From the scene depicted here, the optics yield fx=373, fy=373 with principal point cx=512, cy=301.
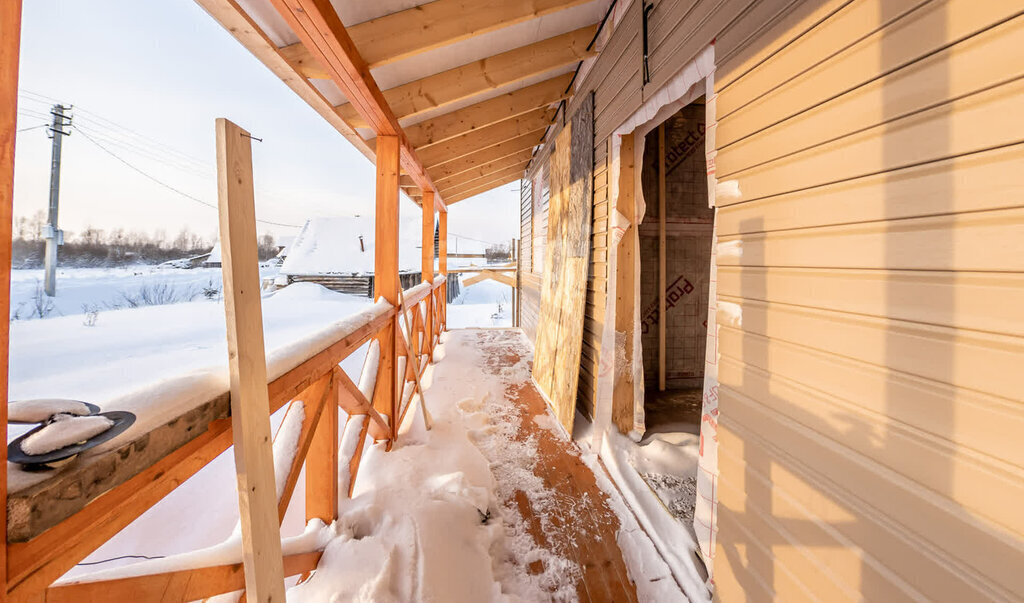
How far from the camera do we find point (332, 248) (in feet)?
29.0

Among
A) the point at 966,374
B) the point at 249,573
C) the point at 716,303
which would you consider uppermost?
the point at 716,303

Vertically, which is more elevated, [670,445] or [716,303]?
[716,303]

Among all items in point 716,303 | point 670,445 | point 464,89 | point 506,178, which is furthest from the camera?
point 506,178

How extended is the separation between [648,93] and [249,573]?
2562 millimetres

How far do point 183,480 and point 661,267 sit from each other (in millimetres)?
3823

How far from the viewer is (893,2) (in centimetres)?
88

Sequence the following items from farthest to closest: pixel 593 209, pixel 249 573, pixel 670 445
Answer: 1. pixel 593 209
2. pixel 670 445
3. pixel 249 573

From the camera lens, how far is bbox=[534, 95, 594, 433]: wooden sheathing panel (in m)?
3.05

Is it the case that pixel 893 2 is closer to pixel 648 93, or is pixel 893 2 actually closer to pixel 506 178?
pixel 648 93

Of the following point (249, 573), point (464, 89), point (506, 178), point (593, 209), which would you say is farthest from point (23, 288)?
point (506, 178)

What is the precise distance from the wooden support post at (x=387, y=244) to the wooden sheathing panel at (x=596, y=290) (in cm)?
155

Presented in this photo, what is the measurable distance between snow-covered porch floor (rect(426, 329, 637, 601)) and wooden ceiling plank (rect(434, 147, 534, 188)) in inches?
115

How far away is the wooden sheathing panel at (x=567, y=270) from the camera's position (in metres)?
3.05

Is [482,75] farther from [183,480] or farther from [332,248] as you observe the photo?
[332,248]
